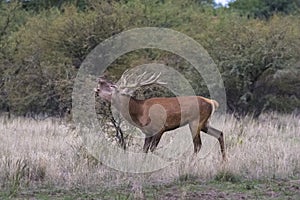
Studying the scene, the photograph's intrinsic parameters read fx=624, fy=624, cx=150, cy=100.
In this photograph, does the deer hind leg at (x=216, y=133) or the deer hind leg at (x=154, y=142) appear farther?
the deer hind leg at (x=216, y=133)

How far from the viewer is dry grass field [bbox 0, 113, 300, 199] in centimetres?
782

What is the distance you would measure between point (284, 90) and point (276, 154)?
1060cm

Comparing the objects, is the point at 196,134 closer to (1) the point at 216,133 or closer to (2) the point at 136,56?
(1) the point at 216,133

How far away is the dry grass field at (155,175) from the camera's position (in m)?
7.82

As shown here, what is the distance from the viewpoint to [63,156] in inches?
384

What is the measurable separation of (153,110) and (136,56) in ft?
33.3

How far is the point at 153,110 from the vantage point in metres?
10.2

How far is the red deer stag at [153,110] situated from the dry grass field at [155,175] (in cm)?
44

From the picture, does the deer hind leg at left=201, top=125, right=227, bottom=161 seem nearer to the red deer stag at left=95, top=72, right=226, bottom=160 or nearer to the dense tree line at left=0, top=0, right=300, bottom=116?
the red deer stag at left=95, top=72, right=226, bottom=160

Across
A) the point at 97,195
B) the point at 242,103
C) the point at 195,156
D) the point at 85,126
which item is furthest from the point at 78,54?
the point at 97,195

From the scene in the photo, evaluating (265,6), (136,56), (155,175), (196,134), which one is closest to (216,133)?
(196,134)

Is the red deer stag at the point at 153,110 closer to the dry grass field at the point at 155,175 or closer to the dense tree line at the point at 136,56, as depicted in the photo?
the dry grass field at the point at 155,175

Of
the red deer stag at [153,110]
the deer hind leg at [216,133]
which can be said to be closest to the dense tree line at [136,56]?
the deer hind leg at [216,133]

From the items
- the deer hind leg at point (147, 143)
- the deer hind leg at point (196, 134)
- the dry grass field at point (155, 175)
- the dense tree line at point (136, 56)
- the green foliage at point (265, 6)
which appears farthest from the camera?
the green foliage at point (265, 6)
